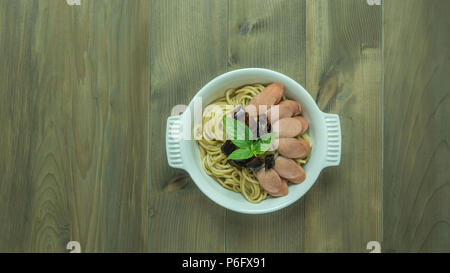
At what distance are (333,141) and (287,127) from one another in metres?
0.13

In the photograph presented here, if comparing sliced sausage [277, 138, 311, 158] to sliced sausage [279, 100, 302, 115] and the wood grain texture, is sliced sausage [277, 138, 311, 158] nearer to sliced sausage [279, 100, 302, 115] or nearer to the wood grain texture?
sliced sausage [279, 100, 302, 115]

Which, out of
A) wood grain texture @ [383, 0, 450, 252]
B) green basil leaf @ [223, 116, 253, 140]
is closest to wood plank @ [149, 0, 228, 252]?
green basil leaf @ [223, 116, 253, 140]

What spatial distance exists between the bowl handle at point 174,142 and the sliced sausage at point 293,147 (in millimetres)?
293

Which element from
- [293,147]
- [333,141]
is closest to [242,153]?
[293,147]

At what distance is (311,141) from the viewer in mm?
1008

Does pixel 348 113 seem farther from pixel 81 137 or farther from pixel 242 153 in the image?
pixel 81 137

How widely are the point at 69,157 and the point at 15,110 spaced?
0.24m

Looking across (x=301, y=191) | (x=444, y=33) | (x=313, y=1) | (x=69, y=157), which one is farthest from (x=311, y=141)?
(x=69, y=157)

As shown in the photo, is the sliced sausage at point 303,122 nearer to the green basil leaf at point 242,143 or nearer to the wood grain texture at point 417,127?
the green basil leaf at point 242,143

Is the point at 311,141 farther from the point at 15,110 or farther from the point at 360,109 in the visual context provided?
the point at 15,110

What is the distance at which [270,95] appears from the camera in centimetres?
97

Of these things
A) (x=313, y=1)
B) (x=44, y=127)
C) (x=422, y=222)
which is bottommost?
(x=422, y=222)

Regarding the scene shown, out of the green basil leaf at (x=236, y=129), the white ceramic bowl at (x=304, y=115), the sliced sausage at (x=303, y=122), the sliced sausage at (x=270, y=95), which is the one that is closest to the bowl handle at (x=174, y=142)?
the white ceramic bowl at (x=304, y=115)

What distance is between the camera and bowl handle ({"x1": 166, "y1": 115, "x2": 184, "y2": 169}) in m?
0.95
